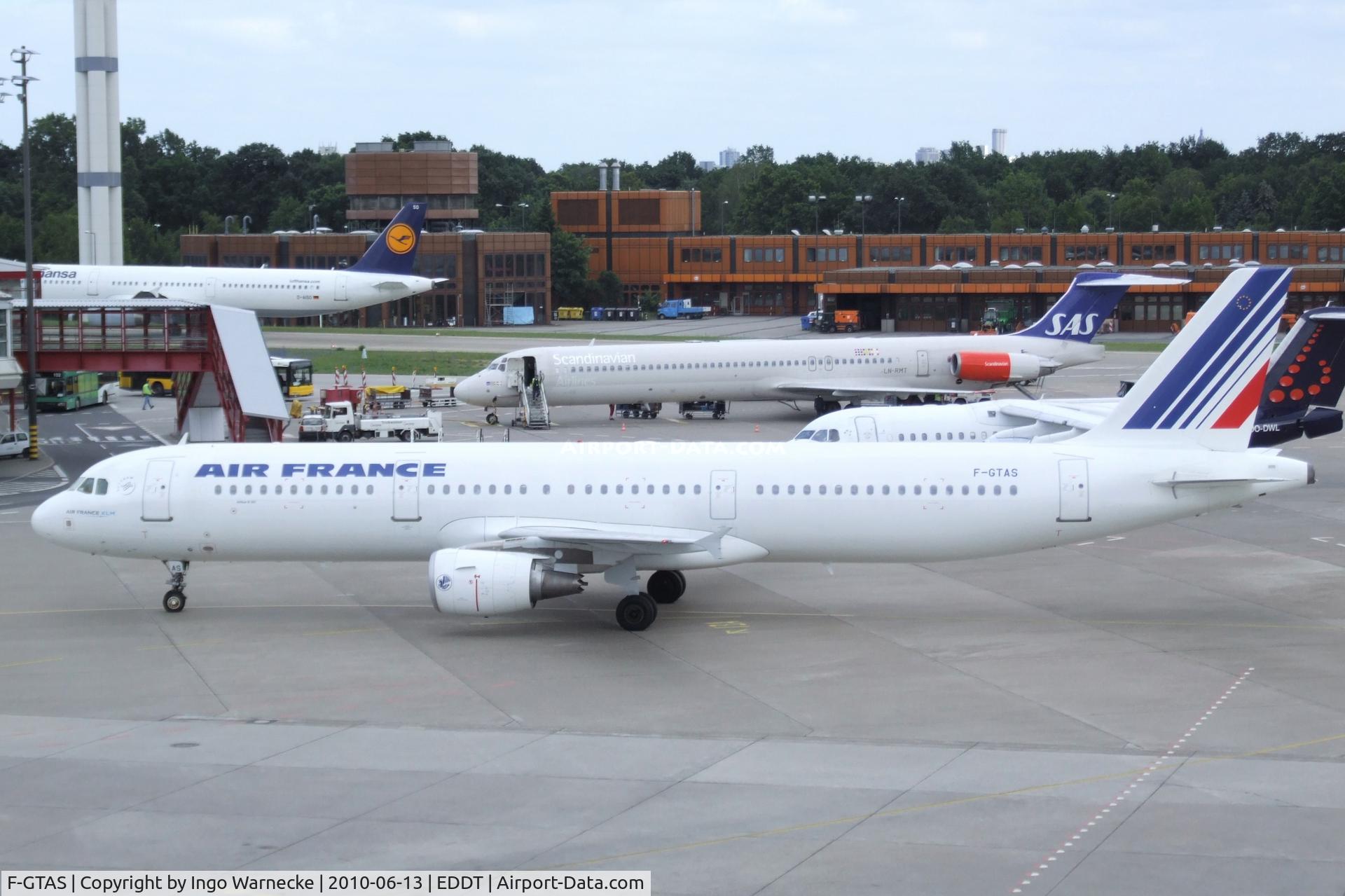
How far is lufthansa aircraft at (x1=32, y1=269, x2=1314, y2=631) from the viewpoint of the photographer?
30.8 metres

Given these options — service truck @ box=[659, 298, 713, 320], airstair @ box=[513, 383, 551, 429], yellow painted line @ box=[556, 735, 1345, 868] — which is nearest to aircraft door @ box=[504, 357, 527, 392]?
airstair @ box=[513, 383, 551, 429]

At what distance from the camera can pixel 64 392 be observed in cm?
7675

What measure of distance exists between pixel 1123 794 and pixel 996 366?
52.0 meters

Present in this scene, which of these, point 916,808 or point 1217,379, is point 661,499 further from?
point 916,808

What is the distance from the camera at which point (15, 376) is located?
178 ft

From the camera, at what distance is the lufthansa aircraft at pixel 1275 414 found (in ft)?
150

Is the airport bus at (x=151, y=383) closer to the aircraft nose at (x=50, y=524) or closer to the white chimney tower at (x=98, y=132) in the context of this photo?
the white chimney tower at (x=98, y=132)

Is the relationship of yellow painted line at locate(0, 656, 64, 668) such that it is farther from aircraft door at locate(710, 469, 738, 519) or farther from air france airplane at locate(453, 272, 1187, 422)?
air france airplane at locate(453, 272, 1187, 422)

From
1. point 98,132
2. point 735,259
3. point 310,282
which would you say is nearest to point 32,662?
point 310,282

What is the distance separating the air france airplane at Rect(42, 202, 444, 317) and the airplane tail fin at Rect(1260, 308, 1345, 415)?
64171mm

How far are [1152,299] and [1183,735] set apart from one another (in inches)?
4528

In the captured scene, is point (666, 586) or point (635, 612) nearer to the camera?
point (635, 612)

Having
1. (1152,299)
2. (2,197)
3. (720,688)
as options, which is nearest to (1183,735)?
(720,688)

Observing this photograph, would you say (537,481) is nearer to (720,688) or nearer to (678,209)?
(720,688)
